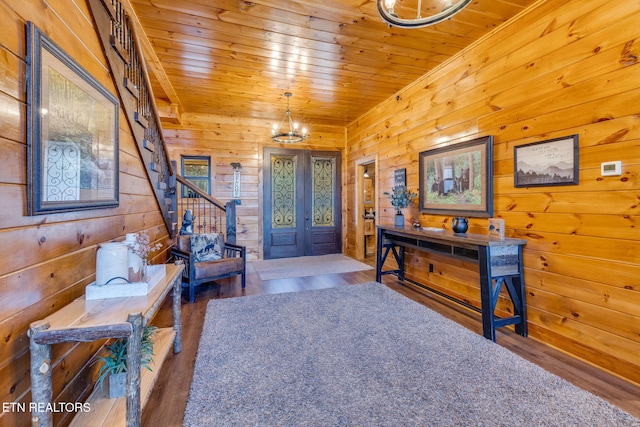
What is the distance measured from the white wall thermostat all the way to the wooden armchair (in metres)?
3.77

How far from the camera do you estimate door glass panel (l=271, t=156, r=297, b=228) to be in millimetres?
6031

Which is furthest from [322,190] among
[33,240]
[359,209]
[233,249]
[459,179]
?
[33,240]

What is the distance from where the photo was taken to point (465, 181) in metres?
3.15

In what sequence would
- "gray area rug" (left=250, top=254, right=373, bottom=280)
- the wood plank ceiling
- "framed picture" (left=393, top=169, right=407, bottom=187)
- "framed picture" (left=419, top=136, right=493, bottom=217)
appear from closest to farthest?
the wood plank ceiling
"framed picture" (left=419, top=136, right=493, bottom=217)
"framed picture" (left=393, top=169, right=407, bottom=187)
"gray area rug" (left=250, top=254, right=373, bottom=280)

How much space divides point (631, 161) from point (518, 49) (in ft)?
4.57

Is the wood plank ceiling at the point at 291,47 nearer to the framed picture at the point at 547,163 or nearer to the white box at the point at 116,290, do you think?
the framed picture at the point at 547,163

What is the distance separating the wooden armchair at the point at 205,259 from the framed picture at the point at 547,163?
3384 millimetres

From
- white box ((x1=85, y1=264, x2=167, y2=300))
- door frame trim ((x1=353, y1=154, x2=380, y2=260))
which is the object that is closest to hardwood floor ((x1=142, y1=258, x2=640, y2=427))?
white box ((x1=85, y1=264, x2=167, y2=300))

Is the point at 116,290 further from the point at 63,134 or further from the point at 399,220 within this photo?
the point at 399,220

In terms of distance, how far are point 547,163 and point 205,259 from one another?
4018 millimetres

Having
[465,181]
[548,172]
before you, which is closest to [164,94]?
[465,181]

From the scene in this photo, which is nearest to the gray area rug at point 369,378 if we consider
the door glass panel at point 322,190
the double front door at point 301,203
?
the double front door at point 301,203

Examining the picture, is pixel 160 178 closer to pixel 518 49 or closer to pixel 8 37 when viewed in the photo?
pixel 8 37

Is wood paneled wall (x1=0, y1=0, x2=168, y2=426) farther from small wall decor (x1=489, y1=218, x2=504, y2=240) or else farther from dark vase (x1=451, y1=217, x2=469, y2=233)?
small wall decor (x1=489, y1=218, x2=504, y2=240)
